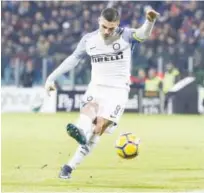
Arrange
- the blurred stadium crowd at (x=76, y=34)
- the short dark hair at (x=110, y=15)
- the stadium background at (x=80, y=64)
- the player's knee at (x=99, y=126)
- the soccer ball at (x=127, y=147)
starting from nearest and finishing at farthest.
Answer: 1. the short dark hair at (x=110, y=15)
2. the player's knee at (x=99, y=126)
3. the soccer ball at (x=127, y=147)
4. the stadium background at (x=80, y=64)
5. the blurred stadium crowd at (x=76, y=34)

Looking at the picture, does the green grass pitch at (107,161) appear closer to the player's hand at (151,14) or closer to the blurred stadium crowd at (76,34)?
the player's hand at (151,14)

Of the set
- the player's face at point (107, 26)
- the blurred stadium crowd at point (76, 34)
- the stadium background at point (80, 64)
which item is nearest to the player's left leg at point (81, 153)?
the player's face at point (107, 26)

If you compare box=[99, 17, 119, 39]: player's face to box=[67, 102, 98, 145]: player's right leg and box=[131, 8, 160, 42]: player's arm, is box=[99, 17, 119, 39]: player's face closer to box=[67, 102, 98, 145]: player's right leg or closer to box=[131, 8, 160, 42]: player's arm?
box=[131, 8, 160, 42]: player's arm

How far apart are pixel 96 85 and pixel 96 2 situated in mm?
20243

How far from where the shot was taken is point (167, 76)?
27.6 m

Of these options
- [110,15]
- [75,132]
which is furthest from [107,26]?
[75,132]

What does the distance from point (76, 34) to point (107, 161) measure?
53.7ft

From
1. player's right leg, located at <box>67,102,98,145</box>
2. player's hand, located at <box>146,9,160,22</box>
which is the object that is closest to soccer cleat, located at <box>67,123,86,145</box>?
player's right leg, located at <box>67,102,98,145</box>

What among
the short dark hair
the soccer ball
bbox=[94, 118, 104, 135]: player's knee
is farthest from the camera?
the soccer ball

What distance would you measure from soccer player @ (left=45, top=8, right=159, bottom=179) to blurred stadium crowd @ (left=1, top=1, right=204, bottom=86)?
56.5 feet

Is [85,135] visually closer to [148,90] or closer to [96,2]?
[148,90]

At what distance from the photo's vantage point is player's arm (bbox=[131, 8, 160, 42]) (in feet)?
30.2

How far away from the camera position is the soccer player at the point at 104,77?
31.6ft

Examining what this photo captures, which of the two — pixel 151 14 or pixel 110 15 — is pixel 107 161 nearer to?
pixel 110 15
